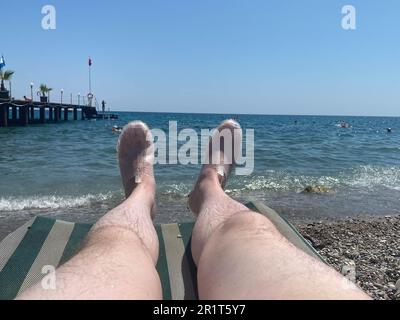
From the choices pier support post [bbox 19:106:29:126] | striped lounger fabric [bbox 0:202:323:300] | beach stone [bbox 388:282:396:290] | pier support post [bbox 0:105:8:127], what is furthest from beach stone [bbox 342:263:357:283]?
pier support post [bbox 19:106:29:126]

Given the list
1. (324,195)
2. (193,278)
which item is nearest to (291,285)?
(193,278)

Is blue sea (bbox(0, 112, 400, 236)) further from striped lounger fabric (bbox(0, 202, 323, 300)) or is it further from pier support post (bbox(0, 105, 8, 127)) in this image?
pier support post (bbox(0, 105, 8, 127))

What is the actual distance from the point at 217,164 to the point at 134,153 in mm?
603

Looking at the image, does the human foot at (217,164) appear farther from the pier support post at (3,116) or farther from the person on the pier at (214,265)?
the pier support post at (3,116)

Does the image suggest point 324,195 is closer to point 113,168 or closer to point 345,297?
point 113,168

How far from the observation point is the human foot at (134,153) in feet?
8.64

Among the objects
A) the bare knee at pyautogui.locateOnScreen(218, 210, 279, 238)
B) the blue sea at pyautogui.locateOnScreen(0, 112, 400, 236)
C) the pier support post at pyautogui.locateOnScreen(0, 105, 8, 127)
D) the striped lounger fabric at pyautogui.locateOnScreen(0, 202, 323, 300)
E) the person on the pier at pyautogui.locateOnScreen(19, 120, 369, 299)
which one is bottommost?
the blue sea at pyautogui.locateOnScreen(0, 112, 400, 236)

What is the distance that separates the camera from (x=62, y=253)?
2.01 m

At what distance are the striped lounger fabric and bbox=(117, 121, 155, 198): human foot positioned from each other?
401mm

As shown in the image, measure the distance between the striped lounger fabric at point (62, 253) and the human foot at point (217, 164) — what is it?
0.24 m

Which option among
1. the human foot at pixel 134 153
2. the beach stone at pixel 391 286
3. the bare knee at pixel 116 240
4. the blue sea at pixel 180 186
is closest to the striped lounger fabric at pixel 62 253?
the bare knee at pixel 116 240

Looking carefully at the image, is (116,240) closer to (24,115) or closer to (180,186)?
(180,186)

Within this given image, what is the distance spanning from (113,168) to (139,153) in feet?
16.5

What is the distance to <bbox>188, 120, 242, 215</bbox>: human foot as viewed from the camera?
2277mm
